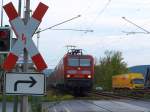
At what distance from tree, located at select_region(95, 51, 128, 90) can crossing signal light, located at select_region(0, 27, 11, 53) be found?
351 ft

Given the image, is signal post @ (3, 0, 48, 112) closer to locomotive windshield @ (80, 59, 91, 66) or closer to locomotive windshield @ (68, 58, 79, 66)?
locomotive windshield @ (68, 58, 79, 66)

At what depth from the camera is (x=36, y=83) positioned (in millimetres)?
12438

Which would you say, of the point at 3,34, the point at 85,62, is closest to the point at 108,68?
the point at 85,62

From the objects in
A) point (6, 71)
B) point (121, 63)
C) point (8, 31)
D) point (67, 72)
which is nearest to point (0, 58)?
point (8, 31)

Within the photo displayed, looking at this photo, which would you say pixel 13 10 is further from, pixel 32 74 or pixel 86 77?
pixel 86 77

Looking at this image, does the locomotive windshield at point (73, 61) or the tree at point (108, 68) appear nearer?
the locomotive windshield at point (73, 61)

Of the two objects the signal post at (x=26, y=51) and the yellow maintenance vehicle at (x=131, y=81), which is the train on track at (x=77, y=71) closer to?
the yellow maintenance vehicle at (x=131, y=81)

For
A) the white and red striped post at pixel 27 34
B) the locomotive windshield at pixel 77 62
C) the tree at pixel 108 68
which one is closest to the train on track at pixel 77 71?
the locomotive windshield at pixel 77 62

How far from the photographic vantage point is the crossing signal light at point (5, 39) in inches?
539

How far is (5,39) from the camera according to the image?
547 inches

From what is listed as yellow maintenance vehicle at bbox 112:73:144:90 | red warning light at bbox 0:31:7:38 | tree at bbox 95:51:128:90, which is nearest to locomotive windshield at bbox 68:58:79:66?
yellow maintenance vehicle at bbox 112:73:144:90

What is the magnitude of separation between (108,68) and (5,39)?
118m

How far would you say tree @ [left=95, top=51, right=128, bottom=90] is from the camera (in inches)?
4953

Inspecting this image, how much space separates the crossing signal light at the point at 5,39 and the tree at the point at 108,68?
107 metres
